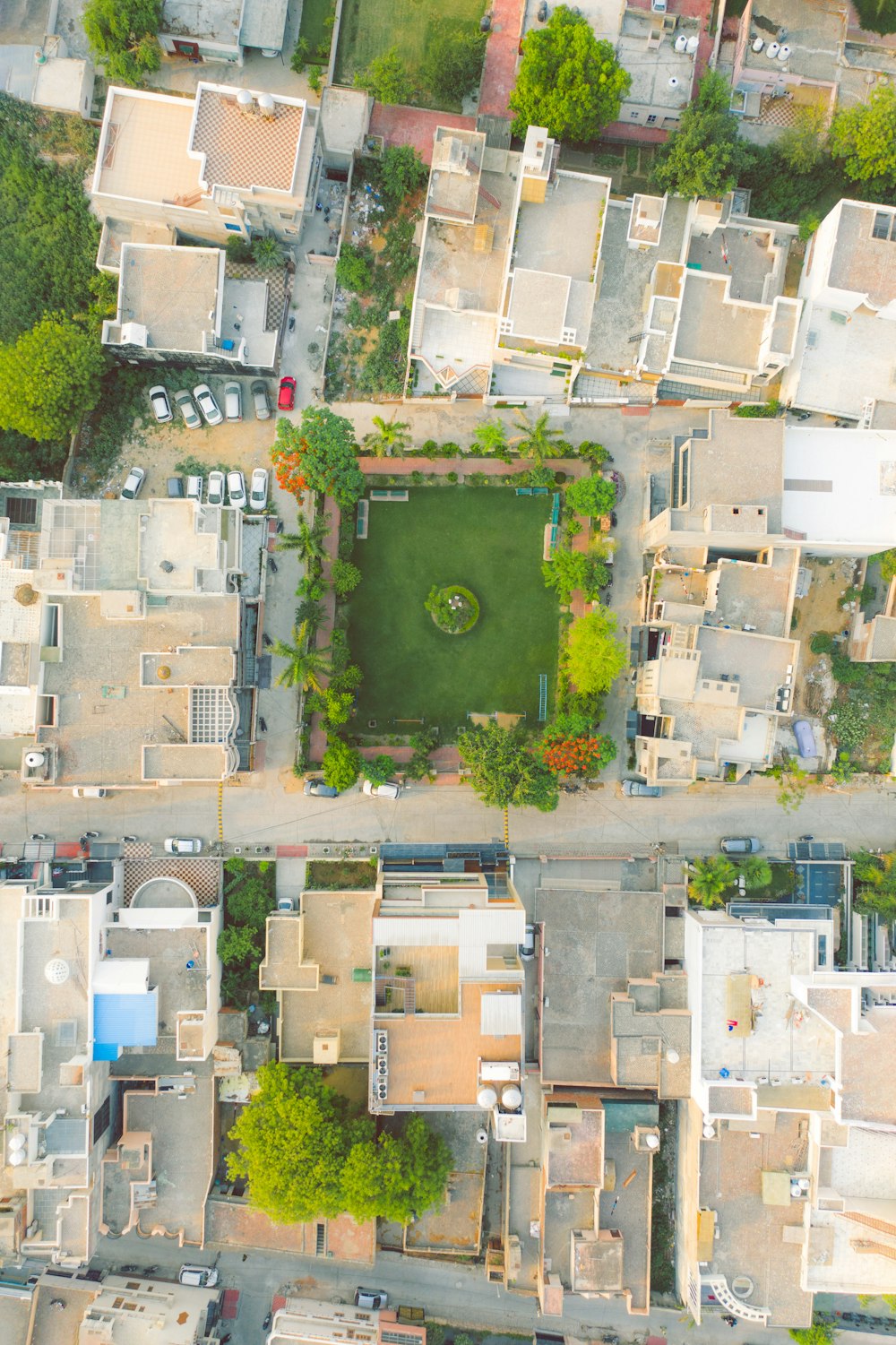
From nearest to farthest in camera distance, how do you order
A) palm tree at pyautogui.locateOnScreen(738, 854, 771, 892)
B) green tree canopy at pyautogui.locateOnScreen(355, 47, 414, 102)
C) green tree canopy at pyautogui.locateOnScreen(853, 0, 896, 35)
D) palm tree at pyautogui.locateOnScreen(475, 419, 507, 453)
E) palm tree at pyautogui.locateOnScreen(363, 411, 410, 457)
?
1. green tree canopy at pyautogui.locateOnScreen(355, 47, 414, 102)
2. palm tree at pyautogui.locateOnScreen(475, 419, 507, 453)
3. palm tree at pyautogui.locateOnScreen(738, 854, 771, 892)
4. green tree canopy at pyautogui.locateOnScreen(853, 0, 896, 35)
5. palm tree at pyautogui.locateOnScreen(363, 411, 410, 457)

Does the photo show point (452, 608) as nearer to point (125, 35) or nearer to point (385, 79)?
point (385, 79)

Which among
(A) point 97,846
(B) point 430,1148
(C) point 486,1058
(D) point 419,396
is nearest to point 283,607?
(D) point 419,396

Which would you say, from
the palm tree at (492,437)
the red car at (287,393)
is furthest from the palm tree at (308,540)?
the palm tree at (492,437)

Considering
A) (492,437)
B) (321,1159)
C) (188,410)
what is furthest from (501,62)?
(321,1159)

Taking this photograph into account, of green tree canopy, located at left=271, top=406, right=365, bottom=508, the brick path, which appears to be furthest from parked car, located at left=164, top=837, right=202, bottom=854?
the brick path

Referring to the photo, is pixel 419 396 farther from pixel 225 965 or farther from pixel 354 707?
pixel 225 965

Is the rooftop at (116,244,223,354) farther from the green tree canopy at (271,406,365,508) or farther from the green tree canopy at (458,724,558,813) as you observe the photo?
the green tree canopy at (458,724,558,813)
